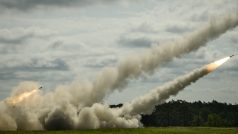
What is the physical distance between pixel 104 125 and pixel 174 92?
1589 centimetres

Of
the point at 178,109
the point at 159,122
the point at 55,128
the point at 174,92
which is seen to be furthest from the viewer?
the point at 178,109

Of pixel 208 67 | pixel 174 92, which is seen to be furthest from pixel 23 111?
pixel 208 67

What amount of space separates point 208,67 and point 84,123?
2489cm

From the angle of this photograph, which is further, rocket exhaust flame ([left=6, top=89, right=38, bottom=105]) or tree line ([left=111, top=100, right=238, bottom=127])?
tree line ([left=111, top=100, right=238, bottom=127])

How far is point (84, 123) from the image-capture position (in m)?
81.8

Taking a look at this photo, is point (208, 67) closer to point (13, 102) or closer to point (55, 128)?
point (55, 128)

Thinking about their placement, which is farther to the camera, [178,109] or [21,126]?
[178,109]

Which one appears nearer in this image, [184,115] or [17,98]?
[17,98]

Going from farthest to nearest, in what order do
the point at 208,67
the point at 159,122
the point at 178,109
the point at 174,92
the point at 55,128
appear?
the point at 178,109 → the point at 159,122 → the point at 55,128 → the point at 174,92 → the point at 208,67

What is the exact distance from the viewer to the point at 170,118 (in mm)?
179000

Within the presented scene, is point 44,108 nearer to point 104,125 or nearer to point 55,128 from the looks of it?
point 55,128

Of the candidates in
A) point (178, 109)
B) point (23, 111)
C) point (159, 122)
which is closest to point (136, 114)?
point (23, 111)

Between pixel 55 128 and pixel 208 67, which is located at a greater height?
pixel 208 67

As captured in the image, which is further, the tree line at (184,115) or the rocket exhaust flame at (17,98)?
the tree line at (184,115)
